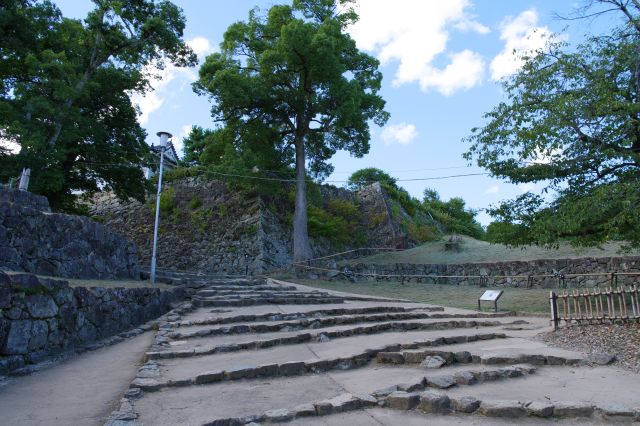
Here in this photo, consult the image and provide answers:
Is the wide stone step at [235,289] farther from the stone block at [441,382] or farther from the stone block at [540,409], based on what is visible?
the stone block at [540,409]

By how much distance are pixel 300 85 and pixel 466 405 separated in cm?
1482

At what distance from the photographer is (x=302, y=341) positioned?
6.45m

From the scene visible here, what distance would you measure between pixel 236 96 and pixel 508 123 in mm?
9635

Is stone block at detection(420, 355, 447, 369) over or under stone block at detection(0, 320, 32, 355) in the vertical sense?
under

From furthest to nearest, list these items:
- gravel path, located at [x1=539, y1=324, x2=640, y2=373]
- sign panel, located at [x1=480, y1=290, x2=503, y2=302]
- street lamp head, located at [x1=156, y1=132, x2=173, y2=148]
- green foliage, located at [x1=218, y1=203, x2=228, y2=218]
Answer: green foliage, located at [x1=218, y1=203, x2=228, y2=218] < street lamp head, located at [x1=156, y1=132, x2=173, y2=148] < sign panel, located at [x1=480, y1=290, x2=503, y2=302] < gravel path, located at [x1=539, y1=324, x2=640, y2=373]

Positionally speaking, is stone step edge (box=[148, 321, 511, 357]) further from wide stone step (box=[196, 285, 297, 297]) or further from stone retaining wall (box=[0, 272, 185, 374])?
wide stone step (box=[196, 285, 297, 297])

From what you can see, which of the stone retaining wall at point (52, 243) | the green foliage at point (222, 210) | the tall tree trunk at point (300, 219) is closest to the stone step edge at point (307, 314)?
the stone retaining wall at point (52, 243)

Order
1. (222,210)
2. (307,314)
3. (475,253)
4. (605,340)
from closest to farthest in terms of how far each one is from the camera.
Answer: (605,340) < (307,314) < (475,253) < (222,210)

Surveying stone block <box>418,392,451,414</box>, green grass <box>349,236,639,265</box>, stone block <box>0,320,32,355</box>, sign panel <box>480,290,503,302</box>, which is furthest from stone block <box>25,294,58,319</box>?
green grass <box>349,236,639,265</box>

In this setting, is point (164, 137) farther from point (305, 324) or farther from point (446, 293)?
point (446, 293)

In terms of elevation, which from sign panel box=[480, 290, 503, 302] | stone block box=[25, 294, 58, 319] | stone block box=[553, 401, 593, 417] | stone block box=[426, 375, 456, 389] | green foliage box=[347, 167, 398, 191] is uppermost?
green foliage box=[347, 167, 398, 191]

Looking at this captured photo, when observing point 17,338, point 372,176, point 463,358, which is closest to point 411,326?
point 463,358

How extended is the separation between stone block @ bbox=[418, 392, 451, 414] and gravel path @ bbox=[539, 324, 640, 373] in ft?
9.19

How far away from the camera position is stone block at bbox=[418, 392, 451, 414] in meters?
3.69
